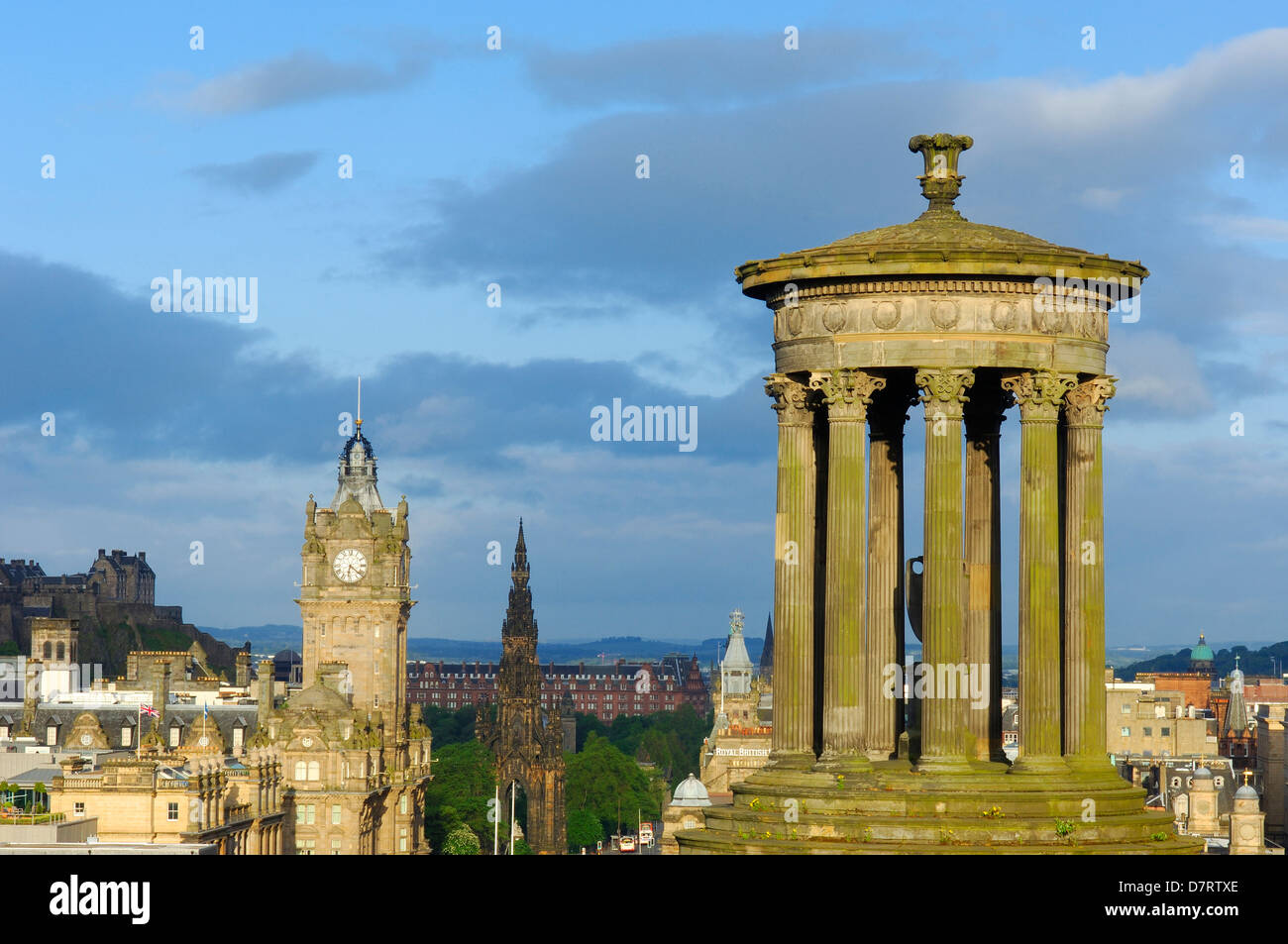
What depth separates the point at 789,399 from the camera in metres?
41.2

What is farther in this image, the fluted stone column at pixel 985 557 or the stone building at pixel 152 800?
the stone building at pixel 152 800

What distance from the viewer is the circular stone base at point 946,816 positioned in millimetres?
38875

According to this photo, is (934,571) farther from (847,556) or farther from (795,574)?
(795,574)

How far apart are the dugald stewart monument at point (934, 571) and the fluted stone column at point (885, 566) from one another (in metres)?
0.05

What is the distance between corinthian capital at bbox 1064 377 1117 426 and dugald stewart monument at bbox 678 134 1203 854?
36mm

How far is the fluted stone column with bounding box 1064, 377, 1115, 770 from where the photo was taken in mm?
40531

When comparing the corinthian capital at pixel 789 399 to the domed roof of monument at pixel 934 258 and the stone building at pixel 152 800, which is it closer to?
the domed roof of monument at pixel 934 258

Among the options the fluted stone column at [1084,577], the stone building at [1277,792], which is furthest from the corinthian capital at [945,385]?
the stone building at [1277,792]

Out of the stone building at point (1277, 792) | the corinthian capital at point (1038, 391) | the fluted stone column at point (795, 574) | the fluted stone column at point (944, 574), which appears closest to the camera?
the fluted stone column at point (944, 574)

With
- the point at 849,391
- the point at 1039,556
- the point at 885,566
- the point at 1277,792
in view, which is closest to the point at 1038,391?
the point at 1039,556

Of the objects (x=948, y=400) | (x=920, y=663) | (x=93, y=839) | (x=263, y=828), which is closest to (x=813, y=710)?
(x=920, y=663)

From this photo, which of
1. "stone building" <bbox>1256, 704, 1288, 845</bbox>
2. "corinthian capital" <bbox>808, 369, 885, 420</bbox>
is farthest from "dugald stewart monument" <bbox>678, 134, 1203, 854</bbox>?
"stone building" <bbox>1256, 704, 1288, 845</bbox>

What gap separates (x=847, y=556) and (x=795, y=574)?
1.17 metres
